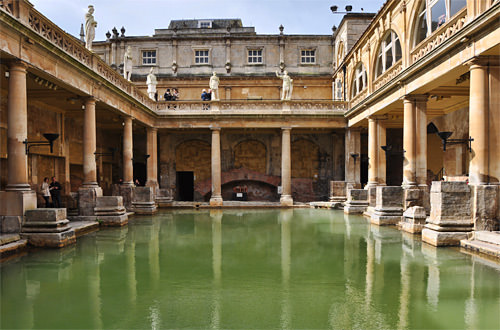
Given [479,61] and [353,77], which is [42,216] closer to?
[479,61]

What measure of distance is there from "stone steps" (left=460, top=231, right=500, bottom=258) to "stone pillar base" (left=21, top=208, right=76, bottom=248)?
10544 millimetres

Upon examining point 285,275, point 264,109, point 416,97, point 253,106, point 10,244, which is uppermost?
point 253,106

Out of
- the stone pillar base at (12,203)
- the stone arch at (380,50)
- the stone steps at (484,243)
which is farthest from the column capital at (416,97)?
the stone pillar base at (12,203)

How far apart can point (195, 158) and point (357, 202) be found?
1364 centimetres

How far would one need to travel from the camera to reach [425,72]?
12.3 m

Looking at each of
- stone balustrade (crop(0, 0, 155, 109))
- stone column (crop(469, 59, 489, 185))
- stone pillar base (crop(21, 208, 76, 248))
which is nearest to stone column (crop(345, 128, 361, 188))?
stone column (crop(469, 59, 489, 185))

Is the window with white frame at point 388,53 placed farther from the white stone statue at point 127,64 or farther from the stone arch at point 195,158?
the stone arch at point 195,158

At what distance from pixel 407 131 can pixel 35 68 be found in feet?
43.6

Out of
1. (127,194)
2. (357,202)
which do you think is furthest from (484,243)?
(127,194)

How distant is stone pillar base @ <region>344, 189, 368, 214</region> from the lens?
1822 centimetres

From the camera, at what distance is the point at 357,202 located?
18.3m

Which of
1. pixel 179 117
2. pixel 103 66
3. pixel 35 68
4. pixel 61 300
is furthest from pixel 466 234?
pixel 179 117

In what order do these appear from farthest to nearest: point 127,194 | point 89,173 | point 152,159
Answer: point 152,159 < point 127,194 < point 89,173

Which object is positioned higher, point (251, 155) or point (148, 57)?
point (148, 57)
